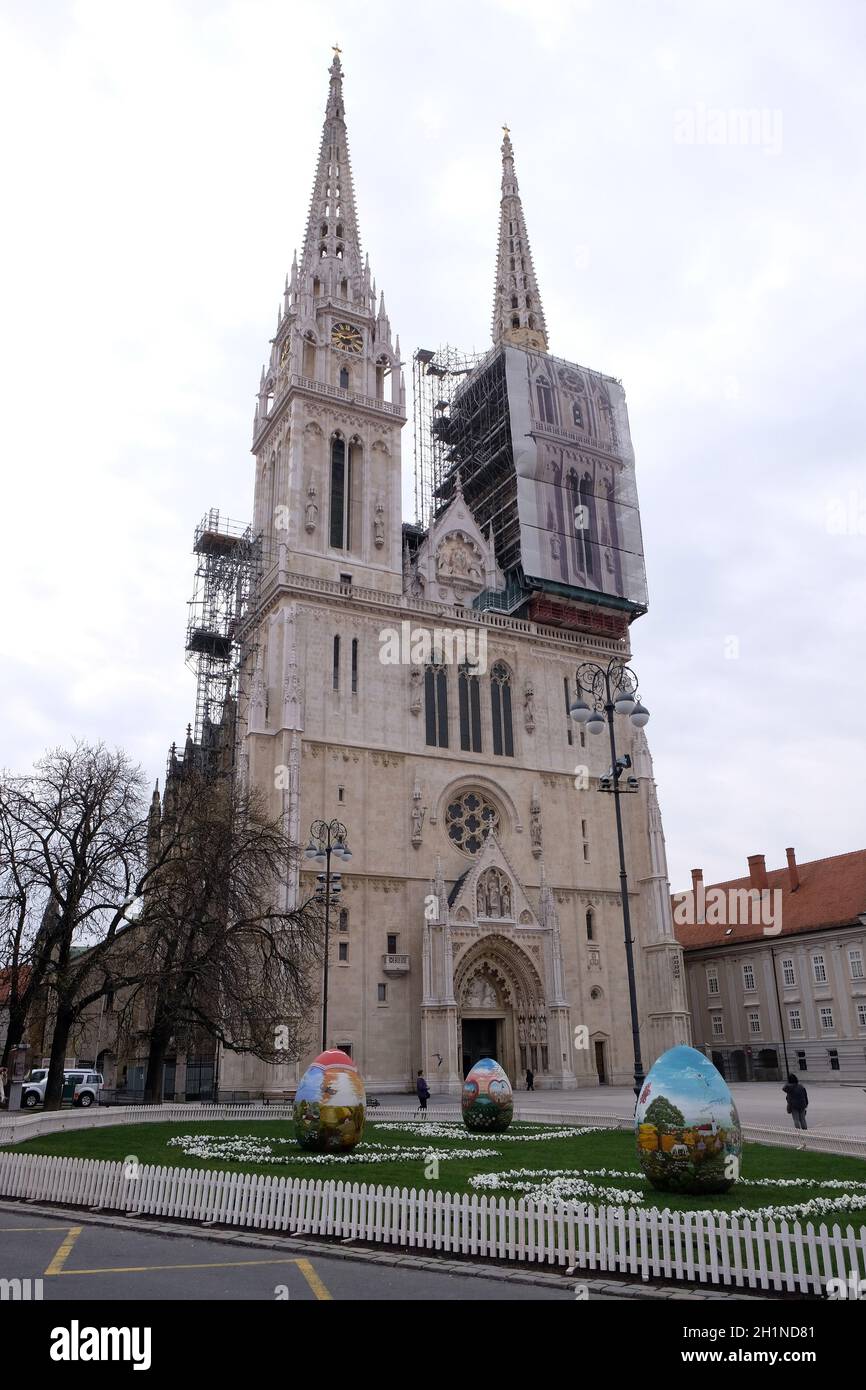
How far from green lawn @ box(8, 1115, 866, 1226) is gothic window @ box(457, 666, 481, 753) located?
2611 cm

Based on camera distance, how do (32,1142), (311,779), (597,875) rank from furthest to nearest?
(597,875)
(311,779)
(32,1142)

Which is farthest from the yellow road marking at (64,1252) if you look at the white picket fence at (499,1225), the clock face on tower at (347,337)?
the clock face on tower at (347,337)

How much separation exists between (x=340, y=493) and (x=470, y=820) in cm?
A: 1845

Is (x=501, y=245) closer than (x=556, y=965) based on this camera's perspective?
No

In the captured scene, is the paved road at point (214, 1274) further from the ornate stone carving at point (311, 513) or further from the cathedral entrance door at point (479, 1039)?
the ornate stone carving at point (311, 513)

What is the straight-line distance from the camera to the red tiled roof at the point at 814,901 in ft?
173

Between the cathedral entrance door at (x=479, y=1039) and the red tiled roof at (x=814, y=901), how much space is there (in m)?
18.7

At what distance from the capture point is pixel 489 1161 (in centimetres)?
1698

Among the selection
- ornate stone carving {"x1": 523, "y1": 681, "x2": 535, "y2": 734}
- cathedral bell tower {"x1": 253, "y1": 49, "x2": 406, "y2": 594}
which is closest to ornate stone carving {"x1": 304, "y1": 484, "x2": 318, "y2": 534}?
cathedral bell tower {"x1": 253, "y1": 49, "x2": 406, "y2": 594}

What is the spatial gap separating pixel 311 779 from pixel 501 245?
47919 mm

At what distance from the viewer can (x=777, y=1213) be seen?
11.7m
